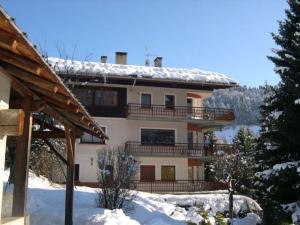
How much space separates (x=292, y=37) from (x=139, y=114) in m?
17.2

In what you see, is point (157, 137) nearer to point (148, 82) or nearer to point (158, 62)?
point (148, 82)

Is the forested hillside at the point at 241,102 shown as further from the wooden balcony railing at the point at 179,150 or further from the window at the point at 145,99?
the window at the point at 145,99

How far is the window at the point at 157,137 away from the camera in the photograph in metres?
33.9

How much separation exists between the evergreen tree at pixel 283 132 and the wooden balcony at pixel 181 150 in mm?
14228

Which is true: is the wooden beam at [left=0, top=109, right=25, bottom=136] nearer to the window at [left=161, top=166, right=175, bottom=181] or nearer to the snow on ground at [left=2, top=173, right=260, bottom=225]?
Result: the snow on ground at [left=2, top=173, right=260, bottom=225]

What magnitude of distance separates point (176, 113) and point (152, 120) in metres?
1.99

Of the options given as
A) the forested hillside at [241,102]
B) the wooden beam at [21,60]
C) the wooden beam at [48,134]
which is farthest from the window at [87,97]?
the forested hillside at [241,102]

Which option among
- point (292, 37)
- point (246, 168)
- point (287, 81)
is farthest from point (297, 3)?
point (246, 168)

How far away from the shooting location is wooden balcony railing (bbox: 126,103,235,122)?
33.7m

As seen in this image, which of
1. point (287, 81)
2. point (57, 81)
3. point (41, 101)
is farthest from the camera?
point (287, 81)

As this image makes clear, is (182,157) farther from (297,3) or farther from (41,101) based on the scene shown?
(41,101)

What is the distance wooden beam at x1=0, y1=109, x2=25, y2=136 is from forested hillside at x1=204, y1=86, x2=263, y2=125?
12207 centimetres

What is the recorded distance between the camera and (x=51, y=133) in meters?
10.6

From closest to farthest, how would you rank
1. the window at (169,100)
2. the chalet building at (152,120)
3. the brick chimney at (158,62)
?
the chalet building at (152,120)
the window at (169,100)
the brick chimney at (158,62)
